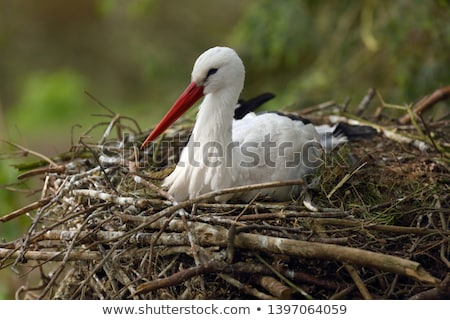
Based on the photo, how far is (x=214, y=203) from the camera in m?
2.98

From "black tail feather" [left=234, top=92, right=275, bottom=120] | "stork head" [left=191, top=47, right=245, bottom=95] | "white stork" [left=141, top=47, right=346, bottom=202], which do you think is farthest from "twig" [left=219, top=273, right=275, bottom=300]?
"black tail feather" [left=234, top=92, right=275, bottom=120]

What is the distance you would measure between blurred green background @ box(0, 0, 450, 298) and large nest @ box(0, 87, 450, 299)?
0.63 metres

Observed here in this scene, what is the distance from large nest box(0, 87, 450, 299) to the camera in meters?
2.41

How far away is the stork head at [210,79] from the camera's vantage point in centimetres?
305

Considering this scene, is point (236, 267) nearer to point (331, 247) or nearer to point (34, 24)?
point (331, 247)

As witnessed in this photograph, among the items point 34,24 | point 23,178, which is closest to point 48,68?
point 34,24

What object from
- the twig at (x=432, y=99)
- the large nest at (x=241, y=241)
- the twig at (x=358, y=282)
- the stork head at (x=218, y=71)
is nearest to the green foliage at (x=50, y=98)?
the twig at (x=432, y=99)

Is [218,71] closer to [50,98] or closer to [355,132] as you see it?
[355,132]

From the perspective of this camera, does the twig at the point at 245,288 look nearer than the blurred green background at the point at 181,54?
Yes

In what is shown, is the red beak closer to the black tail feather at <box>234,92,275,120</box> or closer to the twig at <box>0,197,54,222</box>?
the twig at <box>0,197,54,222</box>

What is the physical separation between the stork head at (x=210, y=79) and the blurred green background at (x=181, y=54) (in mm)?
711

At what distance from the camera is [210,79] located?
3.09 m

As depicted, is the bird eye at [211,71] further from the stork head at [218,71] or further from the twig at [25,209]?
the twig at [25,209]

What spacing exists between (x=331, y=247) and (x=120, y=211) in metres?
0.93
